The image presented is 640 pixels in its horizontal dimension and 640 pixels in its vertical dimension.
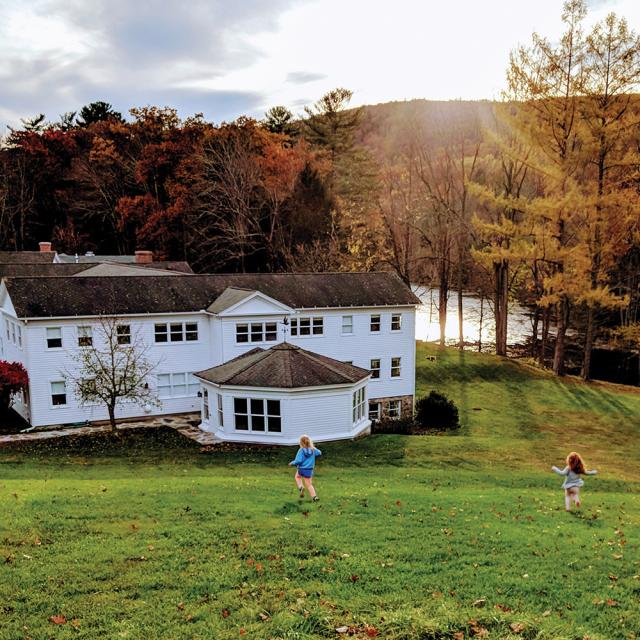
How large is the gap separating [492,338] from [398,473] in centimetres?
4429

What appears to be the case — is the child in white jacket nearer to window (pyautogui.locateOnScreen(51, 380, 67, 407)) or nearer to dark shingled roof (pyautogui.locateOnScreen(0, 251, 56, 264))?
window (pyautogui.locateOnScreen(51, 380, 67, 407))

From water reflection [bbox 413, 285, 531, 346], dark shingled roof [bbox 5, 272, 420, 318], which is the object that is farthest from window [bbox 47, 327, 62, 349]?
water reflection [bbox 413, 285, 531, 346]

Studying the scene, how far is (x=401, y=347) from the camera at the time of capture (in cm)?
3784

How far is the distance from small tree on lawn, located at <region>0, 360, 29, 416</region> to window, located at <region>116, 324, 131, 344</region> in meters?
4.56

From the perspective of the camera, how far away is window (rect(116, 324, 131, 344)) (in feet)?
105

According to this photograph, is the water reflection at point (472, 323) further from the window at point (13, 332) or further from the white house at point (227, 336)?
the window at point (13, 332)

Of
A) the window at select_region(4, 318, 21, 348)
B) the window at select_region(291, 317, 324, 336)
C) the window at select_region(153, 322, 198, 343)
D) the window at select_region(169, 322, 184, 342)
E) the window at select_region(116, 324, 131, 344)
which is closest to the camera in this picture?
the window at select_region(4, 318, 21, 348)

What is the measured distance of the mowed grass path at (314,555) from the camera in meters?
8.88

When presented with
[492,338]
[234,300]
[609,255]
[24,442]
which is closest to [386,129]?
[492,338]

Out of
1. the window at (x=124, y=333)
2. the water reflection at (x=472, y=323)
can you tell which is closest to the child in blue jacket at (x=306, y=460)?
the window at (x=124, y=333)

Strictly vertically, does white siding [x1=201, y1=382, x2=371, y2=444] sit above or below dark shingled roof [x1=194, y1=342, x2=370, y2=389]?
below

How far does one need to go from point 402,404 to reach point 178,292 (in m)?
14.5

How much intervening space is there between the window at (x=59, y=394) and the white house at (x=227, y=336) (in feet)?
0.16

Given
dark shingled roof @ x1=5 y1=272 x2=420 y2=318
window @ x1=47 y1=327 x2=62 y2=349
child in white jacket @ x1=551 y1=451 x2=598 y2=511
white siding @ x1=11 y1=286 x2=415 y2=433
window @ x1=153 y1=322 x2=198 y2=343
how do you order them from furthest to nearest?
1. window @ x1=153 y1=322 x2=198 y2=343
2. dark shingled roof @ x1=5 y1=272 x2=420 y2=318
3. window @ x1=47 y1=327 x2=62 y2=349
4. white siding @ x1=11 y1=286 x2=415 y2=433
5. child in white jacket @ x1=551 y1=451 x2=598 y2=511
